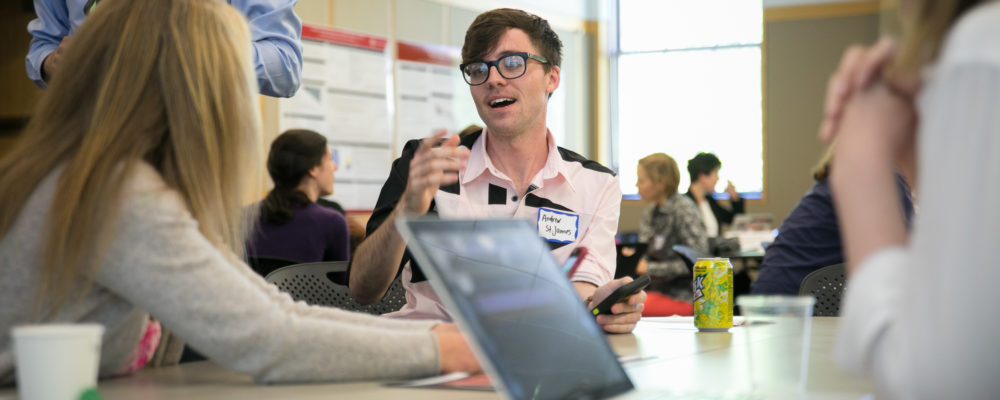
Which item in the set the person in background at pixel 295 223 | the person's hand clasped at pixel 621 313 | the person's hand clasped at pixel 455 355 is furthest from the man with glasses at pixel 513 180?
the person in background at pixel 295 223

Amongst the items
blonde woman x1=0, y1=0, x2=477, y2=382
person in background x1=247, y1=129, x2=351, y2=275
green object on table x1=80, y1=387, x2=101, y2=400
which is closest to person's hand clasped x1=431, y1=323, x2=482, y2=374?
blonde woman x1=0, y1=0, x2=477, y2=382

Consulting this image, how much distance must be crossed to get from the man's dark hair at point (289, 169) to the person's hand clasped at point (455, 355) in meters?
2.59

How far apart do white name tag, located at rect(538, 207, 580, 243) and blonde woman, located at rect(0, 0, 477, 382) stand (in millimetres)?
942

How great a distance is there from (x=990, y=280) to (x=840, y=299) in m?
1.80

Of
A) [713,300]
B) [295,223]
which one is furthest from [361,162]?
[713,300]

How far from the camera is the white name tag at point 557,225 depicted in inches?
91.4

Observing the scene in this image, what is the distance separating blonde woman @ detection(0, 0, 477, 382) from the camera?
3.89ft

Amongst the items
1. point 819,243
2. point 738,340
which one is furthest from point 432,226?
point 819,243

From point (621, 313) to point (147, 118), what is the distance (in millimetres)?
1040

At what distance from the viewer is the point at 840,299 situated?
2.45 meters

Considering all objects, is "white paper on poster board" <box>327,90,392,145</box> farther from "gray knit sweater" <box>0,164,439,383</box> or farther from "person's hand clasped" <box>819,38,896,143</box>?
"person's hand clasped" <box>819,38,896,143</box>

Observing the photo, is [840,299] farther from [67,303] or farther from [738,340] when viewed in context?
[67,303]

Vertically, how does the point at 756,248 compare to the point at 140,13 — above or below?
below

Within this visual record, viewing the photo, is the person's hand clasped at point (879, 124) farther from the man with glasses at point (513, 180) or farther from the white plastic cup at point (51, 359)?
the man with glasses at point (513, 180)
